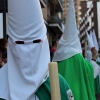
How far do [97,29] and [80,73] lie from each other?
69.6 metres

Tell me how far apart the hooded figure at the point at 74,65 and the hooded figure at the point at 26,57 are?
1597mm

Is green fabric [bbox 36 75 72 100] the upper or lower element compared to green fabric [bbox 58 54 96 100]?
upper

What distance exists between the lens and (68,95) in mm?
2256

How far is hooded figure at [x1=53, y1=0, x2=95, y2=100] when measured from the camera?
3.84 meters

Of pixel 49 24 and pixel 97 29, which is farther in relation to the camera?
pixel 97 29

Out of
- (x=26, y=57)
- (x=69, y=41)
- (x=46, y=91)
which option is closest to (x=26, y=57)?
(x=26, y=57)

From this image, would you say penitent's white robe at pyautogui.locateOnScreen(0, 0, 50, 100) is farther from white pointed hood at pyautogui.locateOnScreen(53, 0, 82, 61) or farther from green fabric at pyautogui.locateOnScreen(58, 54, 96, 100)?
white pointed hood at pyautogui.locateOnScreen(53, 0, 82, 61)

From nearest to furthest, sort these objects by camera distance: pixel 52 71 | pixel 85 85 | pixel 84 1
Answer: pixel 52 71 < pixel 85 85 < pixel 84 1

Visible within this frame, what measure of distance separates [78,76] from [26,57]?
1984mm

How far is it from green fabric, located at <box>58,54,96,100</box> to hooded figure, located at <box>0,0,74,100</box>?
155cm

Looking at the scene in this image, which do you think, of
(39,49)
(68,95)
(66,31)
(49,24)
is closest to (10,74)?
(39,49)

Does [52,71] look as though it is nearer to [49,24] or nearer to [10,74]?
[10,74]

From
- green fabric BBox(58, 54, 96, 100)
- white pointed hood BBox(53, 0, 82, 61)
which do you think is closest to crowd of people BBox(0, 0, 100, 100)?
green fabric BBox(58, 54, 96, 100)

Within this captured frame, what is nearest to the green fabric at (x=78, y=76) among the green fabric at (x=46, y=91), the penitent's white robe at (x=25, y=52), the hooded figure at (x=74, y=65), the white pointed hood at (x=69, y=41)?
the hooded figure at (x=74, y=65)
